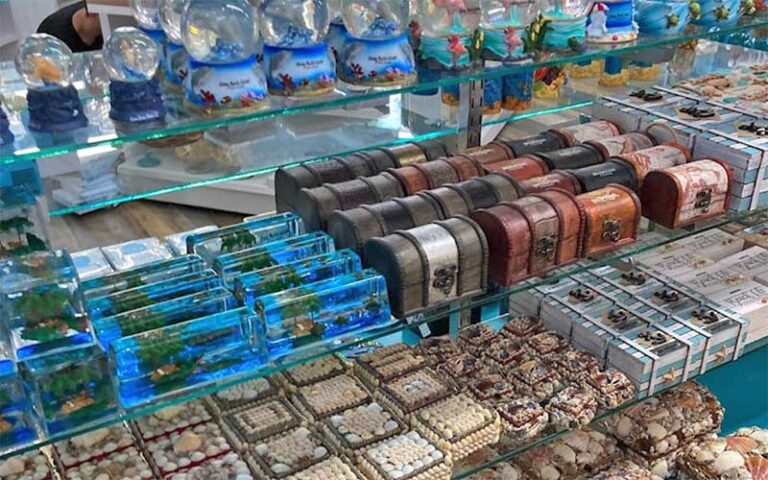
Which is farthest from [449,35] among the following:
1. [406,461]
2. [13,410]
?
[13,410]

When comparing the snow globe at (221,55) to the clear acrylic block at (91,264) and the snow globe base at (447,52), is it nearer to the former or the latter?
the snow globe base at (447,52)

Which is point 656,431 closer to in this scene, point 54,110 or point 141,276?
point 141,276

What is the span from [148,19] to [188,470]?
906mm

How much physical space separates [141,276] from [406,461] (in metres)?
0.65

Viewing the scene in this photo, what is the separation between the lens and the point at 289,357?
57.5 inches

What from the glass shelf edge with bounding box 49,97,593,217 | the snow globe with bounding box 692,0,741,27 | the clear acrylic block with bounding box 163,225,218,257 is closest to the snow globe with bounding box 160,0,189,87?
the glass shelf edge with bounding box 49,97,593,217

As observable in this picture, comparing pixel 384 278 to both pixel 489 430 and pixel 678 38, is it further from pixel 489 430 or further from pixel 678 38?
pixel 678 38

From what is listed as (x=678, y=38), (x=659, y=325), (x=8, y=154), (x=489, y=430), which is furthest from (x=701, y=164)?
(x=8, y=154)

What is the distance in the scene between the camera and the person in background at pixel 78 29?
368cm

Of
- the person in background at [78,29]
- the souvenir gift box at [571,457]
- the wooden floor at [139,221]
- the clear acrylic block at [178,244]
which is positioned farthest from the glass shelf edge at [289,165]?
the wooden floor at [139,221]

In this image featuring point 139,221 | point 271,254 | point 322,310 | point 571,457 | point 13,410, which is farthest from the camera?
point 139,221

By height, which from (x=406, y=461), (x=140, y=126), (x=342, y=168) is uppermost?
(x=140, y=126)

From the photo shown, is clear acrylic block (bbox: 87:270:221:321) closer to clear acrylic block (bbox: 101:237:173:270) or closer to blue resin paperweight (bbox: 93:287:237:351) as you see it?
blue resin paperweight (bbox: 93:287:237:351)

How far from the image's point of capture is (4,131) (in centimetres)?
129
